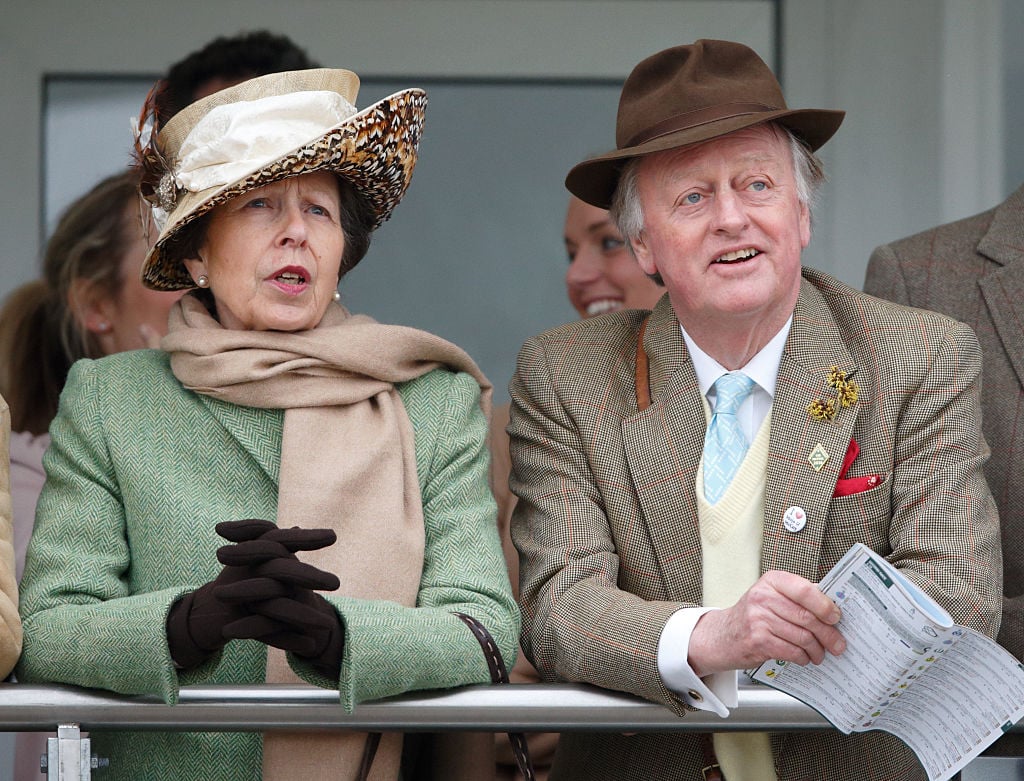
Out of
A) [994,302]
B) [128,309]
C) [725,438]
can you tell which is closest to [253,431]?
[725,438]

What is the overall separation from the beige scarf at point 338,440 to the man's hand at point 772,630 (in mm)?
543

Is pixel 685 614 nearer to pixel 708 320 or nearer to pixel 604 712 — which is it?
pixel 604 712

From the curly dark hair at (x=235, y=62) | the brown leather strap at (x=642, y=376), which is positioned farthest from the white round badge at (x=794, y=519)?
the curly dark hair at (x=235, y=62)

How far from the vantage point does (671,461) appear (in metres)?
2.96

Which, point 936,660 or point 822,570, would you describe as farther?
point 822,570

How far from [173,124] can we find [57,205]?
228 centimetres

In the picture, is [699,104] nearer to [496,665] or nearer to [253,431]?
[253,431]

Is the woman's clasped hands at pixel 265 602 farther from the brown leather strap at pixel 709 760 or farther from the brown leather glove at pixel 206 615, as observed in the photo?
the brown leather strap at pixel 709 760

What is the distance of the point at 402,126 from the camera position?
3031mm

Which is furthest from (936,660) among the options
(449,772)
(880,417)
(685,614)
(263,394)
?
(263,394)

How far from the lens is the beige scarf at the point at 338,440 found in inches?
106

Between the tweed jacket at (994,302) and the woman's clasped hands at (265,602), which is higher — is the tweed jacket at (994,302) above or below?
above

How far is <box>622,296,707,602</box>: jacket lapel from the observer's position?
2910mm

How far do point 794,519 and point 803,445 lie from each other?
0.47 ft
